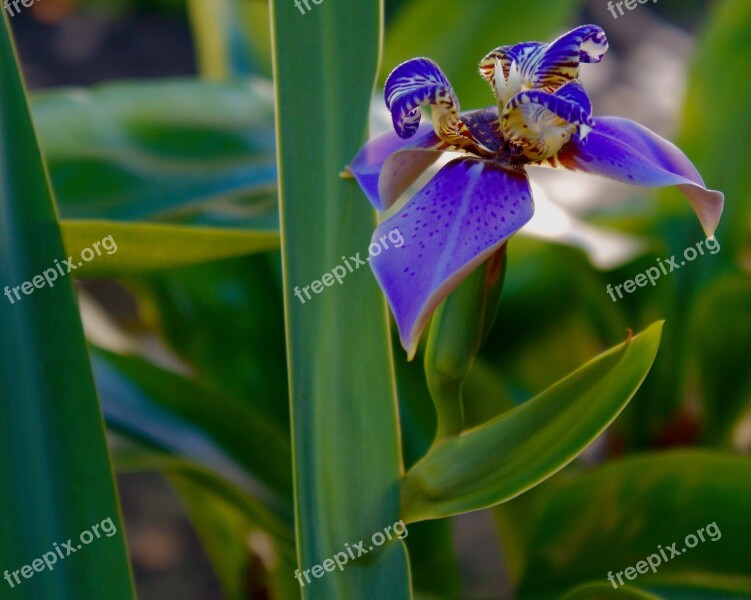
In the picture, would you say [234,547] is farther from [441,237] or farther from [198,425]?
[441,237]

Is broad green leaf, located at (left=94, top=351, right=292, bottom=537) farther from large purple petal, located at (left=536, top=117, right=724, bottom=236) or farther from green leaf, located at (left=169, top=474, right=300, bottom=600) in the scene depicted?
large purple petal, located at (left=536, top=117, right=724, bottom=236)

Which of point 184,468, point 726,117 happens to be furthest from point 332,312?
point 726,117

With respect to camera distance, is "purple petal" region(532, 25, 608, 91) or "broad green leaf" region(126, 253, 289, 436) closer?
"purple petal" region(532, 25, 608, 91)

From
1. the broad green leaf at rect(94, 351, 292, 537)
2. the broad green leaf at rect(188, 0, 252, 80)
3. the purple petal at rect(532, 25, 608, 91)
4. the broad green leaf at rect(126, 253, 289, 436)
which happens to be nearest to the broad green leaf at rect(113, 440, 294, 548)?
the broad green leaf at rect(94, 351, 292, 537)

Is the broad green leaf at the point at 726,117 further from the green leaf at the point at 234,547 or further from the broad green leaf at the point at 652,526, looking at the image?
the green leaf at the point at 234,547

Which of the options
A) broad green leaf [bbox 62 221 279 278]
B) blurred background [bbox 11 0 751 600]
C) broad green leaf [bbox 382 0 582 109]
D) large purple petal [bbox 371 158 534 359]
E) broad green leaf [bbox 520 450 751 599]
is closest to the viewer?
large purple petal [bbox 371 158 534 359]

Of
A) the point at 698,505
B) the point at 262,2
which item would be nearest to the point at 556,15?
the point at 262,2

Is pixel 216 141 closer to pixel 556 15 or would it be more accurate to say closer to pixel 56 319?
pixel 56 319
